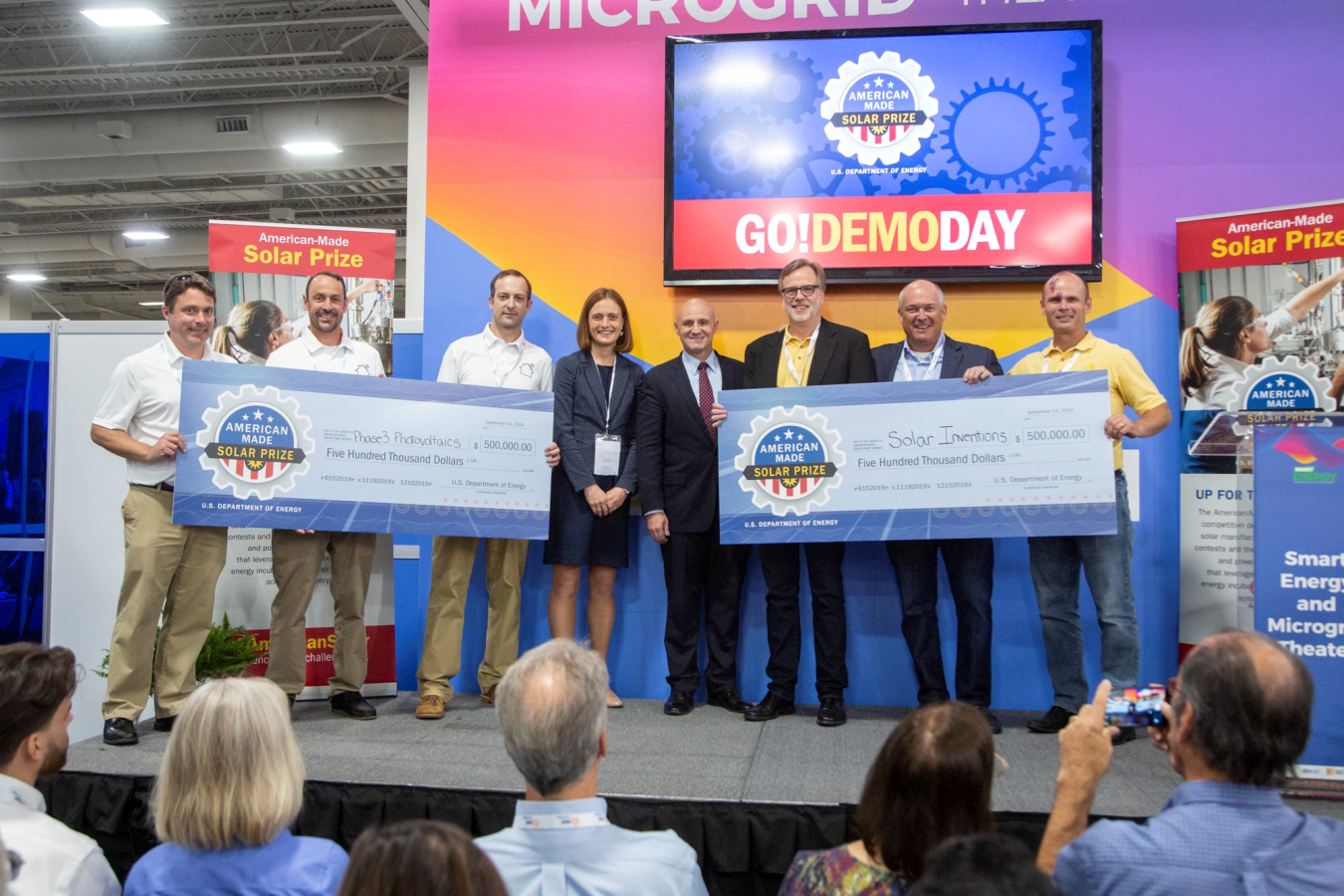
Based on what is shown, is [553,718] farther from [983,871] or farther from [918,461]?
[918,461]

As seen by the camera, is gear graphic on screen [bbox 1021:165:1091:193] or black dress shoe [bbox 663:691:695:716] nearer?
black dress shoe [bbox 663:691:695:716]

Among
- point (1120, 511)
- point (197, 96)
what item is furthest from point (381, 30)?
point (1120, 511)

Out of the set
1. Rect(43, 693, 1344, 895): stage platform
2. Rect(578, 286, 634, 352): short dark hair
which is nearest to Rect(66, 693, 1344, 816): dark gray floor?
Rect(43, 693, 1344, 895): stage platform

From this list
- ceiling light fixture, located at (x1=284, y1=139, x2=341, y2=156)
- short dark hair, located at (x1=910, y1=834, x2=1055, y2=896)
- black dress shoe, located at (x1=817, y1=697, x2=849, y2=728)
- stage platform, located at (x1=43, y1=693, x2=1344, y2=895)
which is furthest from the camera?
ceiling light fixture, located at (x1=284, y1=139, x2=341, y2=156)

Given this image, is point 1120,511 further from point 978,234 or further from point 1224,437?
point 978,234

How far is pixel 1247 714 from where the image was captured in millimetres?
1439

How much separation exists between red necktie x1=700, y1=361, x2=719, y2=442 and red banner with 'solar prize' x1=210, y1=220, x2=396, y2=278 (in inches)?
64.2

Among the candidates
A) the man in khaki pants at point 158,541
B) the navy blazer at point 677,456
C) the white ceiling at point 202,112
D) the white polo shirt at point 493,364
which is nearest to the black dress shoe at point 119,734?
the man in khaki pants at point 158,541

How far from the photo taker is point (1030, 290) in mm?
4180

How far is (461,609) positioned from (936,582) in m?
1.88

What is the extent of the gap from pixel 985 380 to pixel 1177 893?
2.50 m

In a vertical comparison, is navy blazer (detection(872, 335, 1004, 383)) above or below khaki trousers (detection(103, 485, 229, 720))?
above

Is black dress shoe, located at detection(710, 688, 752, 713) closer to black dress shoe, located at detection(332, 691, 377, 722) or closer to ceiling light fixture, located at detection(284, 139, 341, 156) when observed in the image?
black dress shoe, located at detection(332, 691, 377, 722)

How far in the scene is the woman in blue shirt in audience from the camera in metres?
1.49
